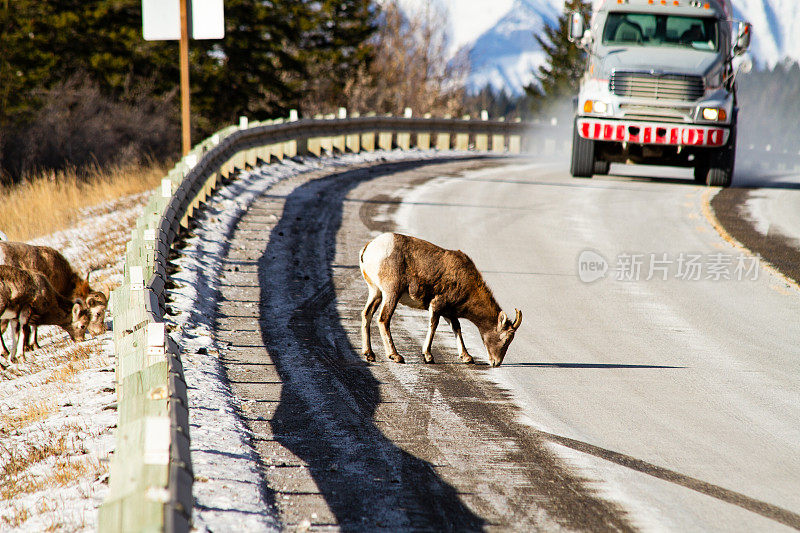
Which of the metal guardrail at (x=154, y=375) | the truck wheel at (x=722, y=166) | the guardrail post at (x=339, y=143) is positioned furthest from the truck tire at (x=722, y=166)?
the metal guardrail at (x=154, y=375)

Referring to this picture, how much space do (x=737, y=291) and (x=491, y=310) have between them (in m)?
4.18

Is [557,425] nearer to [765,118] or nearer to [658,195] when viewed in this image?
[658,195]

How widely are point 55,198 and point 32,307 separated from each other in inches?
389

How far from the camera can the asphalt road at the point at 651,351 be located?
5.36 m

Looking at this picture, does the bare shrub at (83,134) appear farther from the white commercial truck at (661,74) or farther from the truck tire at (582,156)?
the white commercial truck at (661,74)

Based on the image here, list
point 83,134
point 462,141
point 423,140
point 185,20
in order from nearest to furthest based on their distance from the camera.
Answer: point 185,20
point 83,134
point 423,140
point 462,141

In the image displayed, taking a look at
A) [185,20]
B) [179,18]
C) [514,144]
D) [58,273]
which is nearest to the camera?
[58,273]

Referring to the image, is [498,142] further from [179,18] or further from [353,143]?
[179,18]

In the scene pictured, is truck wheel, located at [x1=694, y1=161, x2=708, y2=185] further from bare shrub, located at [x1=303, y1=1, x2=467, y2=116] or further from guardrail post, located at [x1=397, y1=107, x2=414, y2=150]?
bare shrub, located at [x1=303, y1=1, x2=467, y2=116]

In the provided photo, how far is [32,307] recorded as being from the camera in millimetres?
9219

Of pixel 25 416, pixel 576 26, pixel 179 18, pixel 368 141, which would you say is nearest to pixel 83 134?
pixel 368 141

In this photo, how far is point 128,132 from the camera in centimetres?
2778

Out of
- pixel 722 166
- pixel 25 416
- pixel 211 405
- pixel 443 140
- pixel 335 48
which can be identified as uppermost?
pixel 335 48

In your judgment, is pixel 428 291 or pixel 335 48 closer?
pixel 428 291
